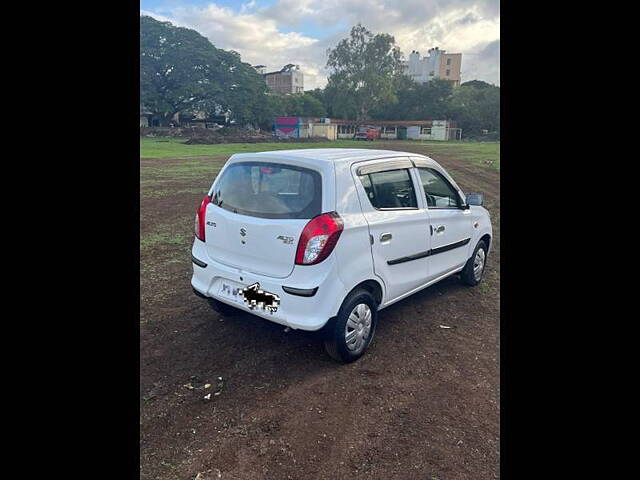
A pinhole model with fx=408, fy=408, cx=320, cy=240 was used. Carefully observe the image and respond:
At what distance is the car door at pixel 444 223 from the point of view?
4203mm

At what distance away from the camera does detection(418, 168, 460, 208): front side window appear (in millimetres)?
4254

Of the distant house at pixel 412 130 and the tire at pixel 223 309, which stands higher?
the distant house at pixel 412 130

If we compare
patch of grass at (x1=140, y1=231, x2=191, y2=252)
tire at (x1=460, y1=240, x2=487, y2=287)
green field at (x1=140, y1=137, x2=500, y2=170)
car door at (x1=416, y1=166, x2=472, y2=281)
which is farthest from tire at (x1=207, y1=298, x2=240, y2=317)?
green field at (x1=140, y1=137, x2=500, y2=170)

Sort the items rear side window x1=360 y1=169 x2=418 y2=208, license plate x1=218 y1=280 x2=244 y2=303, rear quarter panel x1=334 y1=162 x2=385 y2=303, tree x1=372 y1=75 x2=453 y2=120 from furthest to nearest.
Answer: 1. tree x1=372 y1=75 x2=453 y2=120
2. rear side window x1=360 y1=169 x2=418 y2=208
3. license plate x1=218 y1=280 x2=244 y2=303
4. rear quarter panel x1=334 y1=162 x2=385 y2=303

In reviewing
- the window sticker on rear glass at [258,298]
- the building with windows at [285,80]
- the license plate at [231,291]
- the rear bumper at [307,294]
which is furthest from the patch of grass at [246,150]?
the building with windows at [285,80]

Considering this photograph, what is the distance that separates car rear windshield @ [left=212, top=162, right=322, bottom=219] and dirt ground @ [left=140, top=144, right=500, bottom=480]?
1.28 meters

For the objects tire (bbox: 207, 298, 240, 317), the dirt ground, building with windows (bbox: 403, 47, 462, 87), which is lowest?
the dirt ground

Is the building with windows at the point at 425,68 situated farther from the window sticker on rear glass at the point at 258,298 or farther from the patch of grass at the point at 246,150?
the window sticker on rear glass at the point at 258,298

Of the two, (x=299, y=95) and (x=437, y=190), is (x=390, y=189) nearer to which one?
(x=437, y=190)

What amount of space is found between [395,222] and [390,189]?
33cm

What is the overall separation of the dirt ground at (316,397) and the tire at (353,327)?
13cm

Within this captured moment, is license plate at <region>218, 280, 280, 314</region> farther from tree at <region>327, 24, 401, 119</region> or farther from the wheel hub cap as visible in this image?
tree at <region>327, 24, 401, 119</region>
